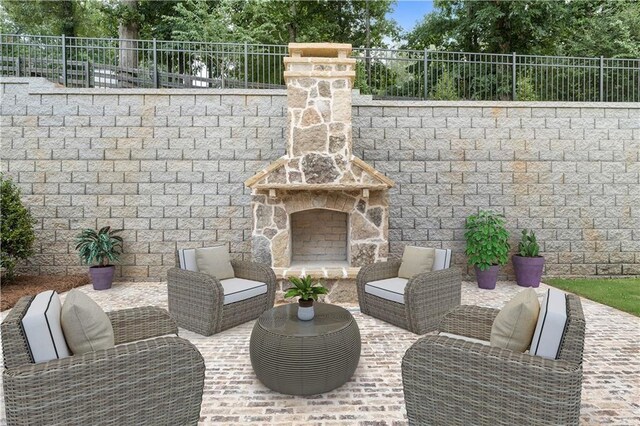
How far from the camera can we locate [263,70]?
22.4ft

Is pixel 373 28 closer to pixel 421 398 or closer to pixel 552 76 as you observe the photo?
pixel 552 76

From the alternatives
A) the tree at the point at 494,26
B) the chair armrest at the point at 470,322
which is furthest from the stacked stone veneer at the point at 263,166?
the tree at the point at 494,26

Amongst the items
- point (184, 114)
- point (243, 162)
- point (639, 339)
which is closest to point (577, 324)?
point (639, 339)

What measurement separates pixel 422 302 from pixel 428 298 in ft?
0.30

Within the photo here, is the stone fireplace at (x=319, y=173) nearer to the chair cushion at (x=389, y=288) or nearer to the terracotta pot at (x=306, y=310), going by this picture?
the chair cushion at (x=389, y=288)

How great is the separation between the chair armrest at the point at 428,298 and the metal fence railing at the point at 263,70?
14.2 ft

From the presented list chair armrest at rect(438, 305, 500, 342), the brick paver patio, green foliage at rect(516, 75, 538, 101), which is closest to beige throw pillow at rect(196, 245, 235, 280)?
the brick paver patio

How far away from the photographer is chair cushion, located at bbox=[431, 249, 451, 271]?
4.16 metres

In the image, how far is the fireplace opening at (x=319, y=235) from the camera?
5.56m

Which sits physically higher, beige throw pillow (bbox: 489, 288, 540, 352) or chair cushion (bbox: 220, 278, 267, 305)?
beige throw pillow (bbox: 489, 288, 540, 352)

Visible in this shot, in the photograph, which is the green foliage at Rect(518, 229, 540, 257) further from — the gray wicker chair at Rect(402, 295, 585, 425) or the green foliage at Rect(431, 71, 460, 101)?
the gray wicker chair at Rect(402, 295, 585, 425)

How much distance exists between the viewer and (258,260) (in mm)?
4949

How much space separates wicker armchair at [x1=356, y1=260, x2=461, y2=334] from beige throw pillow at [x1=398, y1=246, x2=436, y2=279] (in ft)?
0.98

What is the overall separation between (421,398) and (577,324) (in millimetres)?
990
